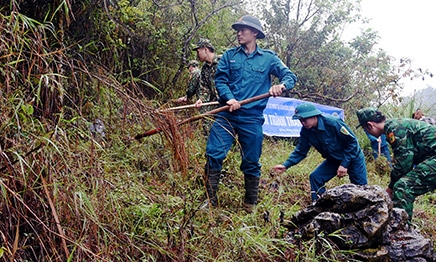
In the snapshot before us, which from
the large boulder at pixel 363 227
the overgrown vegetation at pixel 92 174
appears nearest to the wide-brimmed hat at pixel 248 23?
the overgrown vegetation at pixel 92 174

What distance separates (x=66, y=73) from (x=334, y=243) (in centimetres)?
219

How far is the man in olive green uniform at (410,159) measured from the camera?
13.2ft

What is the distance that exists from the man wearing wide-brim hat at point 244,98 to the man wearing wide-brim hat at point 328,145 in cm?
60

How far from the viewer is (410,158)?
4.09m

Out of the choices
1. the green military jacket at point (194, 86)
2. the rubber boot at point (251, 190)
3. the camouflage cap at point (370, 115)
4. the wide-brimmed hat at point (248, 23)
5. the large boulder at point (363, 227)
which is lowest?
the rubber boot at point (251, 190)

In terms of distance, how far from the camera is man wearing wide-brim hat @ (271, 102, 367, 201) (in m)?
4.66

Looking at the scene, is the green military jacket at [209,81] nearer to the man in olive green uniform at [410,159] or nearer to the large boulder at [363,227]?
the man in olive green uniform at [410,159]

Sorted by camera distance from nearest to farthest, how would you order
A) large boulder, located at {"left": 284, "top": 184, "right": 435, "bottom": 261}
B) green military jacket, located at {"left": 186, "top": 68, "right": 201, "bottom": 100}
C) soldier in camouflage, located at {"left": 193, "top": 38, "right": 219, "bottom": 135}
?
large boulder, located at {"left": 284, "top": 184, "right": 435, "bottom": 261} → soldier in camouflage, located at {"left": 193, "top": 38, "right": 219, "bottom": 135} → green military jacket, located at {"left": 186, "top": 68, "right": 201, "bottom": 100}

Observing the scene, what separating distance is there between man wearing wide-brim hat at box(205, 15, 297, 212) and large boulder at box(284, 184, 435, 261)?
2.99 ft

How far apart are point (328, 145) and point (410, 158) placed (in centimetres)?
91

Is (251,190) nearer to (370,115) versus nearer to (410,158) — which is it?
(370,115)

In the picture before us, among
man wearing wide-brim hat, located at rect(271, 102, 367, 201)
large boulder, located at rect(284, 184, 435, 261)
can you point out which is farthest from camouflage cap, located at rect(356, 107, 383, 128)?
large boulder, located at rect(284, 184, 435, 261)

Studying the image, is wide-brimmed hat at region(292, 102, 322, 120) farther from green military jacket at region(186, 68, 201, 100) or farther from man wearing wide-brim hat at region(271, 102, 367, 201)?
green military jacket at region(186, 68, 201, 100)

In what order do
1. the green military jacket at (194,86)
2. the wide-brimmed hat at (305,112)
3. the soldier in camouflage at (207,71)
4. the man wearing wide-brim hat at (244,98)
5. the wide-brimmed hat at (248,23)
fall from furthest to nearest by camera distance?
the green military jacket at (194,86), the soldier in camouflage at (207,71), the wide-brimmed hat at (305,112), the wide-brimmed hat at (248,23), the man wearing wide-brim hat at (244,98)
